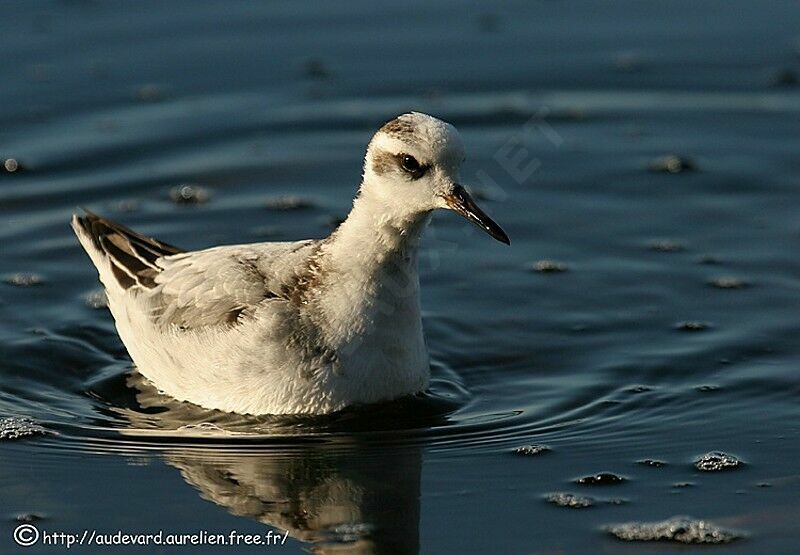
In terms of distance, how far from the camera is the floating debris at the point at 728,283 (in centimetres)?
1242

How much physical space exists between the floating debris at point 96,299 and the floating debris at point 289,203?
79.5 inches

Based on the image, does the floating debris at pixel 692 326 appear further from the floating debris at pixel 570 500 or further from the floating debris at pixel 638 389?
the floating debris at pixel 570 500

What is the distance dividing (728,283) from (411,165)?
3759 millimetres

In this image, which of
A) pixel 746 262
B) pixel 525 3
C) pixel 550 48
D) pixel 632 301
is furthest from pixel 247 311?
pixel 525 3

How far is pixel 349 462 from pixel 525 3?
9.38 meters

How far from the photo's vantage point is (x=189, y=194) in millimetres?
14359

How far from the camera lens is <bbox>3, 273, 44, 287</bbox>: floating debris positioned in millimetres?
12680

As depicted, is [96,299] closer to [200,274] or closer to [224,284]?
[200,274]

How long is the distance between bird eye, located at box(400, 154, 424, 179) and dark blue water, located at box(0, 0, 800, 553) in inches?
66.1

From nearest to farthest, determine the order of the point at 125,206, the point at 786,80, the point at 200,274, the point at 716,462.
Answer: the point at 716,462
the point at 200,274
the point at 125,206
the point at 786,80

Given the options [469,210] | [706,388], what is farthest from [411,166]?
[706,388]

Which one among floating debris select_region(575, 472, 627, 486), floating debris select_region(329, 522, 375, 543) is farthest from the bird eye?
floating debris select_region(329, 522, 375, 543)

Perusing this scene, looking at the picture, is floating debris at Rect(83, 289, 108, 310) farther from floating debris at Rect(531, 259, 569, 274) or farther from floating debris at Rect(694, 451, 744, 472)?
floating debris at Rect(694, 451, 744, 472)

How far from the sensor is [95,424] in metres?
10.4
